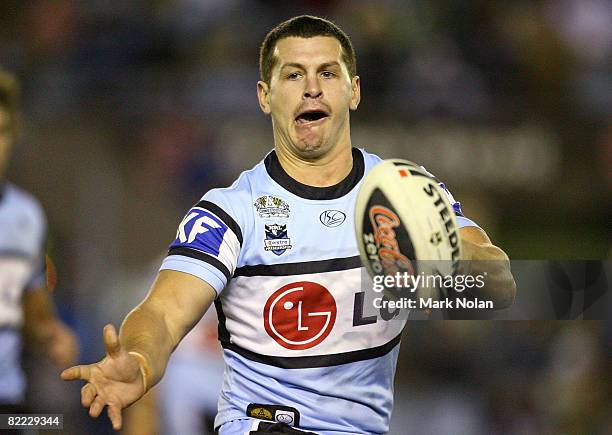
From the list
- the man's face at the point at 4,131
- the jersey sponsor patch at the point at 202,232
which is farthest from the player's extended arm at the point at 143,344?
the man's face at the point at 4,131

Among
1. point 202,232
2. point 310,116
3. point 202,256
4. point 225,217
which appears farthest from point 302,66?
point 202,256

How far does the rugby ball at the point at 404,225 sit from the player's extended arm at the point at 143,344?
72cm

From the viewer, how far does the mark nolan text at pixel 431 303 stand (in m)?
4.62

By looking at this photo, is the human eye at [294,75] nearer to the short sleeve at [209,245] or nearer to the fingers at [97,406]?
the short sleeve at [209,245]

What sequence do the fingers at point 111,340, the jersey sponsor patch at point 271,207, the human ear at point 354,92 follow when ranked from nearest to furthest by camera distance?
the fingers at point 111,340 < the jersey sponsor patch at point 271,207 < the human ear at point 354,92

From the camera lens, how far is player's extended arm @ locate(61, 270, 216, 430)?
3.76m

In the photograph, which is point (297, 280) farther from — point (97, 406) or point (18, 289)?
point (18, 289)

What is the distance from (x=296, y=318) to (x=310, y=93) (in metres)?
0.96

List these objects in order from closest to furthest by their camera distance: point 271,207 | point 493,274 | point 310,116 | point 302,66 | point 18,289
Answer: point 493,274, point 271,207, point 302,66, point 310,116, point 18,289

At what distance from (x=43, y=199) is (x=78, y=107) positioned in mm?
1223

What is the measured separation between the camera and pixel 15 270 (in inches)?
279

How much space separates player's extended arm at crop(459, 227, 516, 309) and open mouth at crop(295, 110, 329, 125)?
785 millimetres

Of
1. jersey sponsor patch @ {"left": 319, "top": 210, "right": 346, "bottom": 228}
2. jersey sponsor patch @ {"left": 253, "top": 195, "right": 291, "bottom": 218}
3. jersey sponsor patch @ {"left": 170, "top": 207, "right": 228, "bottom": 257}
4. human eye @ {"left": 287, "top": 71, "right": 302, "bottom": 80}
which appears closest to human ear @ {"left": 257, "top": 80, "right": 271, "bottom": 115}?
human eye @ {"left": 287, "top": 71, "right": 302, "bottom": 80}

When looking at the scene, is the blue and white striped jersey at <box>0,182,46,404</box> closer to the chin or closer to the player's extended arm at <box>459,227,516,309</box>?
the chin
